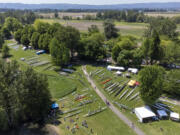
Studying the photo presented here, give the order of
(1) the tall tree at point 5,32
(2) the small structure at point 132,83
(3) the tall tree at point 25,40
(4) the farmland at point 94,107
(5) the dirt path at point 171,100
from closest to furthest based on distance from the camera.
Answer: (4) the farmland at point 94,107 → (5) the dirt path at point 171,100 → (2) the small structure at point 132,83 → (3) the tall tree at point 25,40 → (1) the tall tree at point 5,32

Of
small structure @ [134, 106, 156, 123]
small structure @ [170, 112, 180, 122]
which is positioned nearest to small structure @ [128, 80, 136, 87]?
small structure @ [134, 106, 156, 123]

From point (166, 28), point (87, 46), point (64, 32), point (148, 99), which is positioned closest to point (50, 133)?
point (148, 99)

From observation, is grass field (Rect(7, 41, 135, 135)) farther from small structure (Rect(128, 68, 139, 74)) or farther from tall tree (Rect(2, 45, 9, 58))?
tall tree (Rect(2, 45, 9, 58))

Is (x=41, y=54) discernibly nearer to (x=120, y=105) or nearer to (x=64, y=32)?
(x=64, y=32)

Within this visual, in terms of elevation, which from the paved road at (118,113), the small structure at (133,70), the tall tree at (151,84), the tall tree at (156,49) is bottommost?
the paved road at (118,113)

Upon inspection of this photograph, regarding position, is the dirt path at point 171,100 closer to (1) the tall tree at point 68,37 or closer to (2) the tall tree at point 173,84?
(2) the tall tree at point 173,84

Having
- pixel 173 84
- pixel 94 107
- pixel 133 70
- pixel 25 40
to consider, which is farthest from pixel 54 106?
pixel 25 40

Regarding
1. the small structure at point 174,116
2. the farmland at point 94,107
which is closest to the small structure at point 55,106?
the farmland at point 94,107

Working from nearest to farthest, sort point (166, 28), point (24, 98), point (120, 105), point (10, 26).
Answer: point (24, 98) → point (120, 105) → point (166, 28) → point (10, 26)
